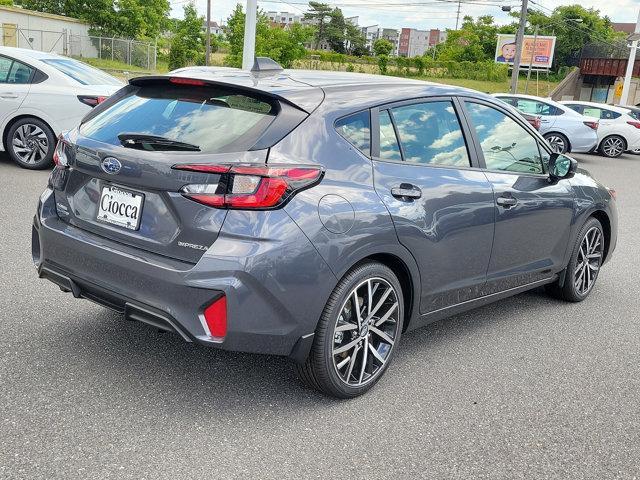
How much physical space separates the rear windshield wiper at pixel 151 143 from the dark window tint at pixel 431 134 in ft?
3.89

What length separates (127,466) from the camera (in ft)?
9.14

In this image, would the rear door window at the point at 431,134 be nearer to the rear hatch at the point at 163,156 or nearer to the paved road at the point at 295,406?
the rear hatch at the point at 163,156

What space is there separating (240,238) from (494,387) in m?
1.77

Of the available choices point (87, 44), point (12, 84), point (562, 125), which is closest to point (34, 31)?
point (87, 44)

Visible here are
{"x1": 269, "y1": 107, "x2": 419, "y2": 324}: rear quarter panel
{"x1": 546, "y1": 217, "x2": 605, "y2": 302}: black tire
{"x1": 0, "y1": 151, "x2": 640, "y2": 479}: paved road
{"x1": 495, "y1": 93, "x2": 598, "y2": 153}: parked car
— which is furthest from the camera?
{"x1": 495, "y1": 93, "x2": 598, "y2": 153}: parked car

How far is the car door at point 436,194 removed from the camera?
358 centimetres

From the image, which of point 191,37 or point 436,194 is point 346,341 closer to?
point 436,194

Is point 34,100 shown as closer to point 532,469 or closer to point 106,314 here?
point 106,314

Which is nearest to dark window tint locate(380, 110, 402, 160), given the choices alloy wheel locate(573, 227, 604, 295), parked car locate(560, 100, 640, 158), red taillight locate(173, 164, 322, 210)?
red taillight locate(173, 164, 322, 210)

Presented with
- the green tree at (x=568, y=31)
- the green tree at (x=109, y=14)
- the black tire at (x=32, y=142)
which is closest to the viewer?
the black tire at (x=32, y=142)

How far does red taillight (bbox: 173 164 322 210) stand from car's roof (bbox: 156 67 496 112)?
1.56 ft

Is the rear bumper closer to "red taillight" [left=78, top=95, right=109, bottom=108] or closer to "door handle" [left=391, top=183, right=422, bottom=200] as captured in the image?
"door handle" [left=391, top=183, right=422, bottom=200]

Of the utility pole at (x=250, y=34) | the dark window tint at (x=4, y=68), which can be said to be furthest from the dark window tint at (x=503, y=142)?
the utility pole at (x=250, y=34)

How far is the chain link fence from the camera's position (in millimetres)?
45688
